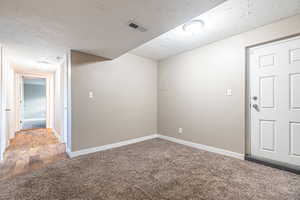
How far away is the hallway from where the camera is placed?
6.99 ft

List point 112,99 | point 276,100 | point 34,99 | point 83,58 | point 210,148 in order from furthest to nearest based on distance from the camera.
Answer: point 34,99, point 112,99, point 210,148, point 83,58, point 276,100

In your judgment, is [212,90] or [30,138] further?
[30,138]

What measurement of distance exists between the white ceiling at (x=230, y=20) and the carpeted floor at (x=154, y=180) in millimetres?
2264

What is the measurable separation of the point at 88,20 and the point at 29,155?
2841 millimetres

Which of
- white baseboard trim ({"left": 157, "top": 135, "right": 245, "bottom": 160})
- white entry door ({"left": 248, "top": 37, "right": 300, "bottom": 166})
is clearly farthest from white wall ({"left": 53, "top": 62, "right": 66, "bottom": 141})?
white entry door ({"left": 248, "top": 37, "right": 300, "bottom": 166})

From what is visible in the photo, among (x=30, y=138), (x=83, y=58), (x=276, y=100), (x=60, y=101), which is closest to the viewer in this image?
(x=276, y=100)

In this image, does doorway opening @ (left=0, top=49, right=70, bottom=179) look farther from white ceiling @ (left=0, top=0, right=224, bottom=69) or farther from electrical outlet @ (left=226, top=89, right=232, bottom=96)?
electrical outlet @ (left=226, top=89, right=232, bottom=96)

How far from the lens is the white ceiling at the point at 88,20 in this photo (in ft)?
4.42

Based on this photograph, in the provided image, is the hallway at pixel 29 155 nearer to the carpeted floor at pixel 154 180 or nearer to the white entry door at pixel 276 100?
the carpeted floor at pixel 154 180

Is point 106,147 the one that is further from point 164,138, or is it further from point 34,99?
point 34,99

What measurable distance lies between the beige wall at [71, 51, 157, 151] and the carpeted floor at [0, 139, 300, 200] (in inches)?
24.2

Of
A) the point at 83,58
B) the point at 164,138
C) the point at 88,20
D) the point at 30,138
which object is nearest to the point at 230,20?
the point at 88,20

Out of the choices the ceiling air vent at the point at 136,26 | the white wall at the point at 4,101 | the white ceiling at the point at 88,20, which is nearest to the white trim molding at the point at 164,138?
the white wall at the point at 4,101

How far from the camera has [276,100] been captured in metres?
2.17
